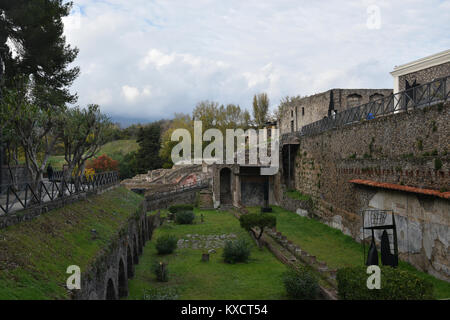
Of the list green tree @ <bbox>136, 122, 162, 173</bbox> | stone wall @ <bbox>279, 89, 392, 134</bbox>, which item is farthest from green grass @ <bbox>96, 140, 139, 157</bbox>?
stone wall @ <bbox>279, 89, 392, 134</bbox>

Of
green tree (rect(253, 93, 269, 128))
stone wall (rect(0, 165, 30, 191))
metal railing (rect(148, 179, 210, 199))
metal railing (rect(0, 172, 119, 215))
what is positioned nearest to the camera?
metal railing (rect(0, 172, 119, 215))

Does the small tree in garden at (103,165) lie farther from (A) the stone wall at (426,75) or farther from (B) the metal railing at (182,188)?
(A) the stone wall at (426,75)

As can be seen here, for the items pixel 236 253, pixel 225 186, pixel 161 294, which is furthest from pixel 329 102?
pixel 161 294

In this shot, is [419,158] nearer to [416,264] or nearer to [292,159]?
[416,264]

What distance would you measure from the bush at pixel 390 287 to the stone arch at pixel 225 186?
96.0 feet

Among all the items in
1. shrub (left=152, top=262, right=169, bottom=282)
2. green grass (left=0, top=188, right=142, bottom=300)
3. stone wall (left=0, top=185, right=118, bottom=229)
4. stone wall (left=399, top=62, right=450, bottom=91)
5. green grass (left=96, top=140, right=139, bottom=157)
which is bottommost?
shrub (left=152, top=262, right=169, bottom=282)

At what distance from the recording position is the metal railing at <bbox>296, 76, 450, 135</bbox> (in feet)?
43.7

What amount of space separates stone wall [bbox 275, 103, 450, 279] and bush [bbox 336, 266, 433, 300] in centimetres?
365

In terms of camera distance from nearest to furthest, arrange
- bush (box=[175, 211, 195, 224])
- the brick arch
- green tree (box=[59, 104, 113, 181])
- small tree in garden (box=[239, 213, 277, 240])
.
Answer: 1. the brick arch
2. green tree (box=[59, 104, 113, 181])
3. small tree in garden (box=[239, 213, 277, 240])
4. bush (box=[175, 211, 195, 224])

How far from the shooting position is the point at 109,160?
177ft

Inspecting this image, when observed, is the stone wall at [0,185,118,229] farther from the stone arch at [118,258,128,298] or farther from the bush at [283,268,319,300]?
the bush at [283,268,319,300]

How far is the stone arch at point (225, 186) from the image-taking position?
1547 inches

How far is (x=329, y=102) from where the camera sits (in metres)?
33.8
